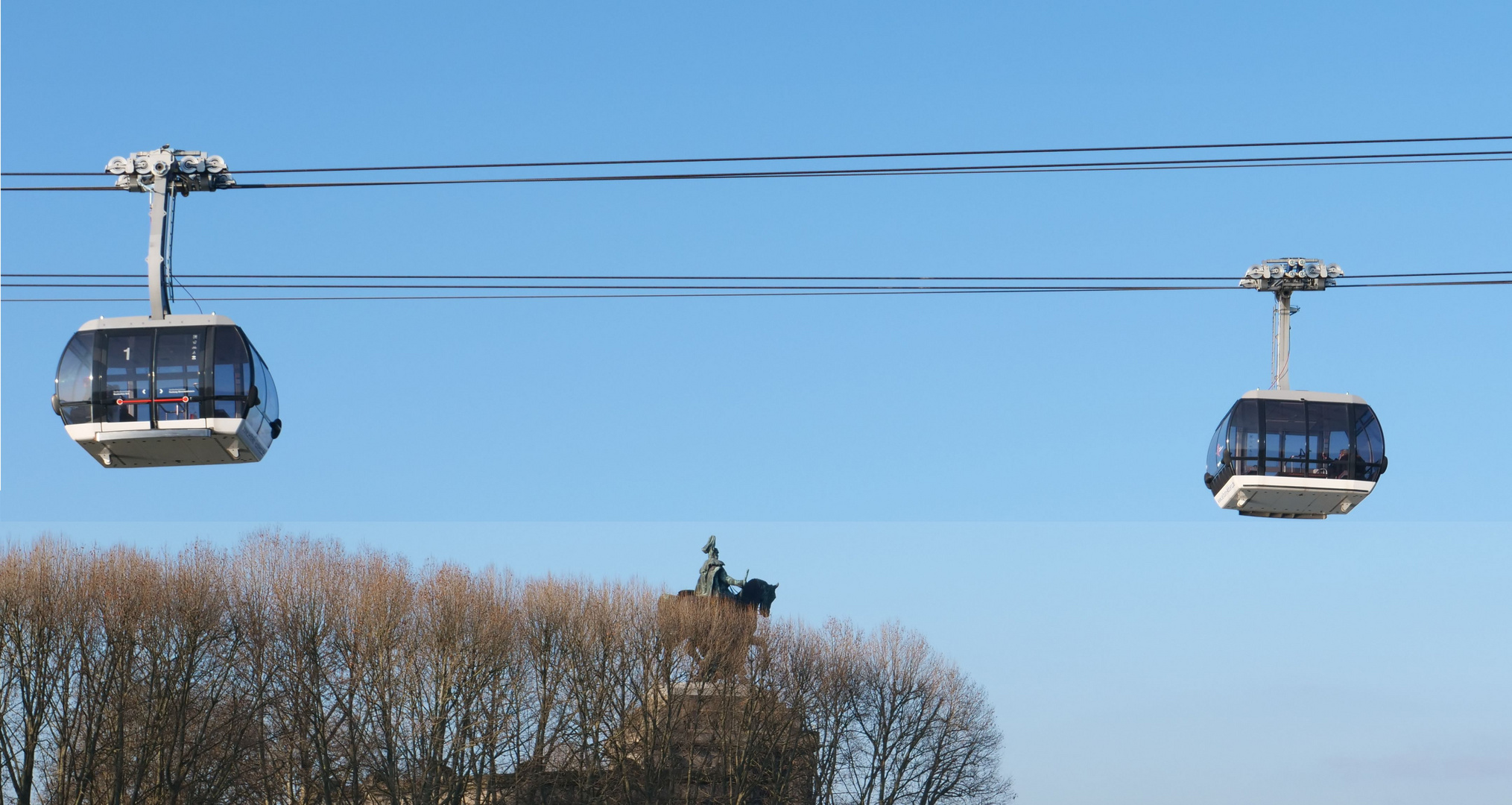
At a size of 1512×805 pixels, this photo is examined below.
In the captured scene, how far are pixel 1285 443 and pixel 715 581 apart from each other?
41.6 m

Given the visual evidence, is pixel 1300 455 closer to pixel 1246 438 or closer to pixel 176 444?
pixel 1246 438

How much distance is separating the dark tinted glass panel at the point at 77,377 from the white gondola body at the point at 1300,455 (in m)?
17.9

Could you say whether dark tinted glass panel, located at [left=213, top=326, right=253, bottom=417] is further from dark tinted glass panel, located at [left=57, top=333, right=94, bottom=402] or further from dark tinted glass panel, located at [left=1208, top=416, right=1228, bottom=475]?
dark tinted glass panel, located at [left=1208, top=416, right=1228, bottom=475]

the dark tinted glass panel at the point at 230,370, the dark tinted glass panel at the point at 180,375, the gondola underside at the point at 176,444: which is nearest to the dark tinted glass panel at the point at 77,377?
the gondola underside at the point at 176,444

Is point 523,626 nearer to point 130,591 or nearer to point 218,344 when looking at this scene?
point 130,591

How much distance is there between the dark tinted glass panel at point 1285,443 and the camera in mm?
33125

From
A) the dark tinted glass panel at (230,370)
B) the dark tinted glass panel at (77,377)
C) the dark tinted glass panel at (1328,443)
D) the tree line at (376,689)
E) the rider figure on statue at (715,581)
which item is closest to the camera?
the dark tinted glass panel at (230,370)

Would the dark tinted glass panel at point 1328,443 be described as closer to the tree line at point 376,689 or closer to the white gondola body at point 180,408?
the white gondola body at point 180,408

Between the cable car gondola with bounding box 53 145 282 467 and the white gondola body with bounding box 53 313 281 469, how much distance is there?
0.4 inches

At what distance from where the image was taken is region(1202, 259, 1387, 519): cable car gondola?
33.1 m

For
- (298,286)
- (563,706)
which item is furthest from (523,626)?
(298,286)

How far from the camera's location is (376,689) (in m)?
59.7

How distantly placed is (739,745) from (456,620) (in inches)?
450

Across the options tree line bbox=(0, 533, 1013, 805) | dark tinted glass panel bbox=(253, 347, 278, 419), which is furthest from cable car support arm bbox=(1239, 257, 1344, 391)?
tree line bbox=(0, 533, 1013, 805)
